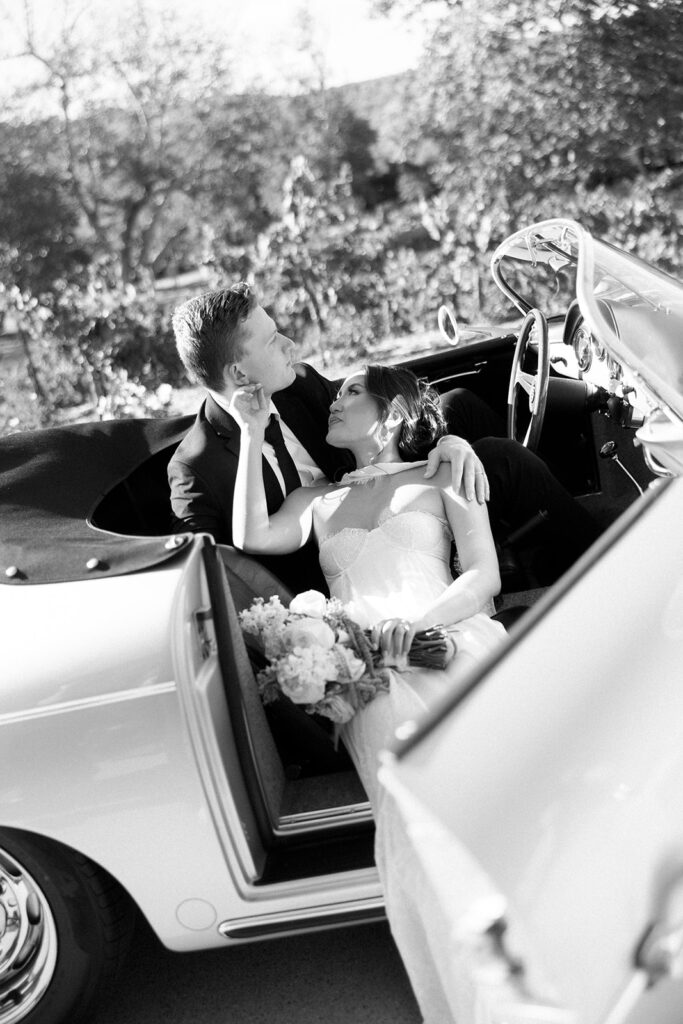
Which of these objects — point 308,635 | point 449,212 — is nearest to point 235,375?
point 308,635

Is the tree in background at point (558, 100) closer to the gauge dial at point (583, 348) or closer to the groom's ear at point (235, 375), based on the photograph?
the gauge dial at point (583, 348)

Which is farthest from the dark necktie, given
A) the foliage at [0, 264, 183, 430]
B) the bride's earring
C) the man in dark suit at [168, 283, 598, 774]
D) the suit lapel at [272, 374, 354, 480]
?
the foliage at [0, 264, 183, 430]

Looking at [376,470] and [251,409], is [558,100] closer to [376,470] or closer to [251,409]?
[376,470]

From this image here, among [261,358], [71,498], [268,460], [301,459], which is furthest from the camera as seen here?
[301,459]

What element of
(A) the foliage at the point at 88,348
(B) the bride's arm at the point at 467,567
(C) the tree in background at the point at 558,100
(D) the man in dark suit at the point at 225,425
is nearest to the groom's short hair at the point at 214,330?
(D) the man in dark suit at the point at 225,425

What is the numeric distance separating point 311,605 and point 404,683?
310 mm

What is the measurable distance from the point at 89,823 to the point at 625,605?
3.90ft

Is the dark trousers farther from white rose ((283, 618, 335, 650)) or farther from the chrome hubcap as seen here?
the chrome hubcap

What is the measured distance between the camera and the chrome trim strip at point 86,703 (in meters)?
2.07

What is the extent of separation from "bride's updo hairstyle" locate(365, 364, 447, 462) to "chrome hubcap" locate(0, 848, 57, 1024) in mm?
1720

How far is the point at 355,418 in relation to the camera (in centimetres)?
324

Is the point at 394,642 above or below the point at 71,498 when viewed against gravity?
below

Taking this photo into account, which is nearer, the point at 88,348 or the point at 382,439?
the point at 382,439

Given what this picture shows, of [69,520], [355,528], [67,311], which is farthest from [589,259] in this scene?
[67,311]
